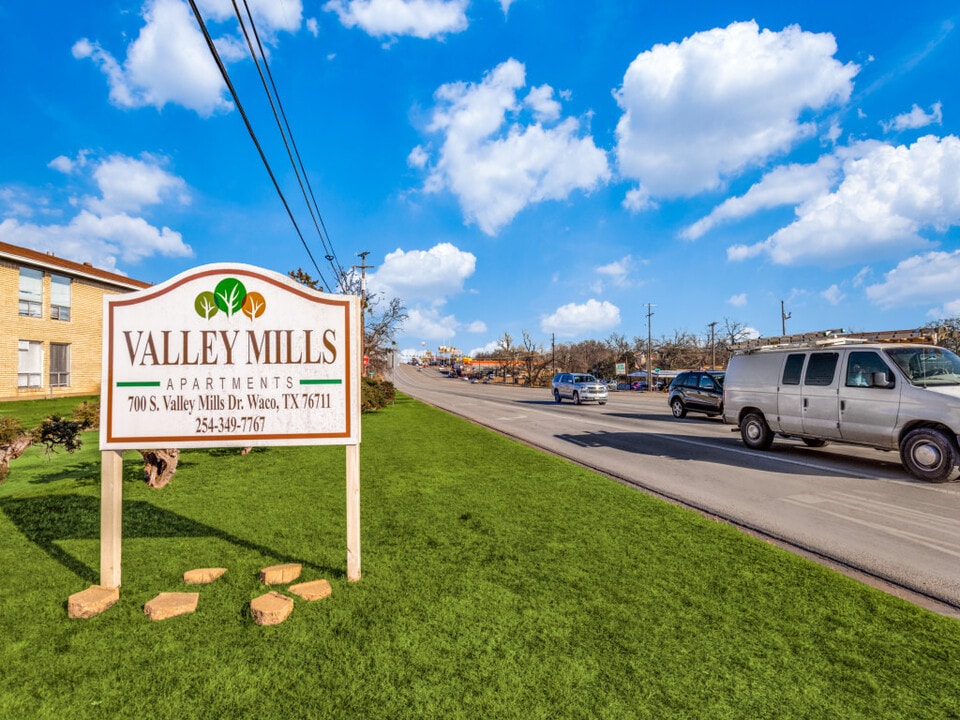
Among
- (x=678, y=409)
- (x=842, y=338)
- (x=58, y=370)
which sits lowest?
(x=678, y=409)

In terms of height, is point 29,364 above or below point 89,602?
above

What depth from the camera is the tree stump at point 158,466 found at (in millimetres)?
6430

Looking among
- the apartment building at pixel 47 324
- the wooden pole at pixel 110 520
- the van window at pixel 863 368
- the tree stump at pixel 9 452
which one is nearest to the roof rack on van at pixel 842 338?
the van window at pixel 863 368

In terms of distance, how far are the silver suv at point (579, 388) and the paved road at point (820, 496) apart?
15634 mm

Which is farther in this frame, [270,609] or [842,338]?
[842,338]

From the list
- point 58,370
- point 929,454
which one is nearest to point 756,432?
point 929,454

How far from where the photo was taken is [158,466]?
21.8 feet

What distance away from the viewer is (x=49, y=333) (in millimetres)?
26594

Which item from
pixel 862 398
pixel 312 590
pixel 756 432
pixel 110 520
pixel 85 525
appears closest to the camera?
pixel 312 590

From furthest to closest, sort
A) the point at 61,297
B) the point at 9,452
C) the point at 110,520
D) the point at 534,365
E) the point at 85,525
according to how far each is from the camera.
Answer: the point at 534,365 → the point at 61,297 → the point at 9,452 → the point at 85,525 → the point at 110,520

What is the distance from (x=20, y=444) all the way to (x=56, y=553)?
3241 millimetres

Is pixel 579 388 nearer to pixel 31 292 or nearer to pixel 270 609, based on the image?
pixel 270 609

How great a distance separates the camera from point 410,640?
9.32 feet

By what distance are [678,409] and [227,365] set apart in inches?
740
